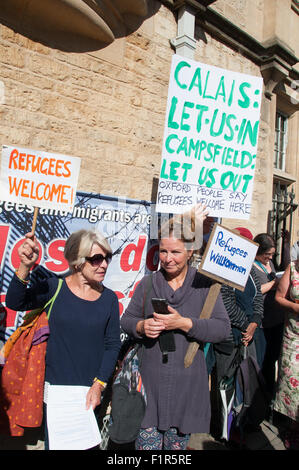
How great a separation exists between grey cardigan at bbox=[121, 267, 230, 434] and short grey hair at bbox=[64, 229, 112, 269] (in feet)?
1.40

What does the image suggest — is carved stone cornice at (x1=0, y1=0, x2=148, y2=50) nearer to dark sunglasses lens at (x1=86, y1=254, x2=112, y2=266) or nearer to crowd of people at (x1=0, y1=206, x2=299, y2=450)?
crowd of people at (x1=0, y1=206, x2=299, y2=450)

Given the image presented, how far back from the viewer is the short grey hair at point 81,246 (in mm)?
2166

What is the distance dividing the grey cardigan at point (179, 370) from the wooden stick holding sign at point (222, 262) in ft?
0.18

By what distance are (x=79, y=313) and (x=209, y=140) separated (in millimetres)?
1911

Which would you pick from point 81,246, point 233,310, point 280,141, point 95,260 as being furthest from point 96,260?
point 280,141

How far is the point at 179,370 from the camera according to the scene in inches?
82.0

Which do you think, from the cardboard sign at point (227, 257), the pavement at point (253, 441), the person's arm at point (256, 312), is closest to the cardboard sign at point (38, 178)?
the cardboard sign at point (227, 257)

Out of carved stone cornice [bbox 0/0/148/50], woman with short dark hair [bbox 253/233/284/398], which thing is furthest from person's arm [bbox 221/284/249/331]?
carved stone cornice [bbox 0/0/148/50]

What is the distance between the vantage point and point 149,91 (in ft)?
13.1

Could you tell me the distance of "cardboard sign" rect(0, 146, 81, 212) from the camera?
212 centimetres

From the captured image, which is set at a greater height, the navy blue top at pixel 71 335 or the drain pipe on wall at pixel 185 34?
the drain pipe on wall at pixel 185 34

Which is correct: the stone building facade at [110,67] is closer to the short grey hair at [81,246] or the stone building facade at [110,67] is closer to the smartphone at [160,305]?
the short grey hair at [81,246]

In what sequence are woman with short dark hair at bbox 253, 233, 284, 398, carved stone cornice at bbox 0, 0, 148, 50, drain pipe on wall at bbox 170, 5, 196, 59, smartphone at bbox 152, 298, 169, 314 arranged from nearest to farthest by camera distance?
smartphone at bbox 152, 298, 169, 314 < carved stone cornice at bbox 0, 0, 148, 50 < woman with short dark hair at bbox 253, 233, 284, 398 < drain pipe on wall at bbox 170, 5, 196, 59
